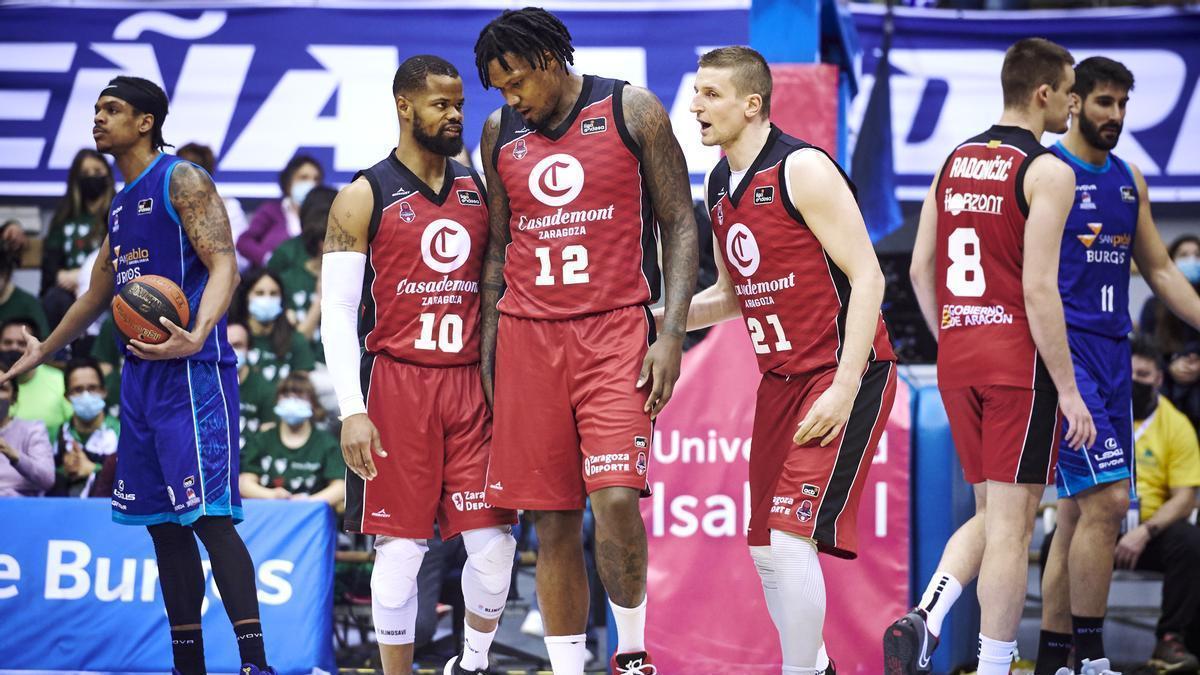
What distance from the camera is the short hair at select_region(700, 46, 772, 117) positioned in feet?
15.8

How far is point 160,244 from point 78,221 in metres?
4.24

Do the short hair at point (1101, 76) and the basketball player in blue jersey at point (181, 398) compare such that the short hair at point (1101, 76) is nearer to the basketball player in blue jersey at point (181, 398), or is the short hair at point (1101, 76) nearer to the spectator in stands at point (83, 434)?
the basketball player in blue jersey at point (181, 398)

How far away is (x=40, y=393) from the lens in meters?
8.52

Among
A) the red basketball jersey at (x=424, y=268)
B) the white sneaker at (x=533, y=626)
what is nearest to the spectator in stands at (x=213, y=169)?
the white sneaker at (x=533, y=626)

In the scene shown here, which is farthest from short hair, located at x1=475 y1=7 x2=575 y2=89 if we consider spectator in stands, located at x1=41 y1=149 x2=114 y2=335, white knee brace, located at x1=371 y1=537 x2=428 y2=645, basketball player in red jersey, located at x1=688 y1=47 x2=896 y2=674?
spectator in stands, located at x1=41 y1=149 x2=114 y2=335

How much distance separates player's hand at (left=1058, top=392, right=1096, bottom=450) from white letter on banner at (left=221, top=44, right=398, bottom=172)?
5.82m

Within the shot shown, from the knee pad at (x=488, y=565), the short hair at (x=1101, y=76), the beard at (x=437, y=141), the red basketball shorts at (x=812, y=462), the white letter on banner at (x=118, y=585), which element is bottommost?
the white letter on banner at (x=118, y=585)

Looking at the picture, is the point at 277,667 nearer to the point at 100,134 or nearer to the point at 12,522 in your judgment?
the point at 12,522

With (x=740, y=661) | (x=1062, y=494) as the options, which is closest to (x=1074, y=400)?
(x=1062, y=494)

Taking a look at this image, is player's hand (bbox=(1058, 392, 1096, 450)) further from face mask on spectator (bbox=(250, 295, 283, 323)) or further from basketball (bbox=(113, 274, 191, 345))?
face mask on spectator (bbox=(250, 295, 283, 323))

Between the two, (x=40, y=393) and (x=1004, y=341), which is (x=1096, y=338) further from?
(x=40, y=393)

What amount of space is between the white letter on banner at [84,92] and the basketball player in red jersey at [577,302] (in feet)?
19.4

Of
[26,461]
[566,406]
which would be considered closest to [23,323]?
[26,461]

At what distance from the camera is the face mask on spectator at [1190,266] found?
9.12 m
